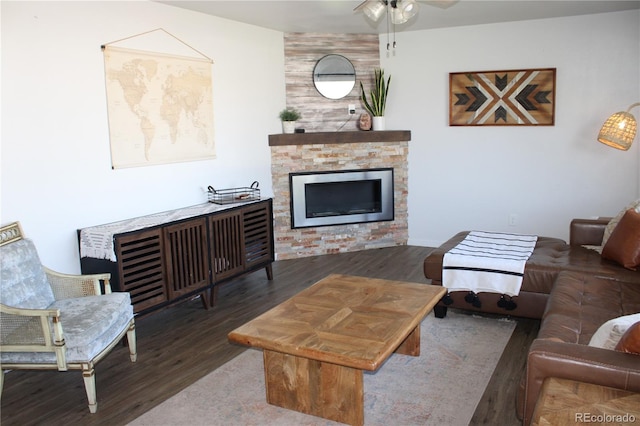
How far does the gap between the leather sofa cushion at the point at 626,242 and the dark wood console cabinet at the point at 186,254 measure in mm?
2736

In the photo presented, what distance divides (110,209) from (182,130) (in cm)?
97

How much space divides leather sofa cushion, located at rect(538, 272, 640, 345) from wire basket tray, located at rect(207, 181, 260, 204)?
2683mm

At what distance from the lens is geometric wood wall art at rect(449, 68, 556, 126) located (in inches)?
Result: 213

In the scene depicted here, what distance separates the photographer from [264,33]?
18.0 feet

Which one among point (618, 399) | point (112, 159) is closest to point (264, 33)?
point (112, 159)

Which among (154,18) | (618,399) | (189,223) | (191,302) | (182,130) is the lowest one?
(191,302)

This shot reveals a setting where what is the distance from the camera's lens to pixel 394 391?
2.91 metres

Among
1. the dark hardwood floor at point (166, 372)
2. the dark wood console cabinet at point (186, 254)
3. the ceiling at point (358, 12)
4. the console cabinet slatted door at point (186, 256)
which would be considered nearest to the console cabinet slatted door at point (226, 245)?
the dark wood console cabinet at point (186, 254)

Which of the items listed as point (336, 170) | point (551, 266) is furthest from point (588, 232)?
point (336, 170)

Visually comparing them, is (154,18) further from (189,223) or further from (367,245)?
(367,245)

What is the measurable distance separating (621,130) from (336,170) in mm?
2704

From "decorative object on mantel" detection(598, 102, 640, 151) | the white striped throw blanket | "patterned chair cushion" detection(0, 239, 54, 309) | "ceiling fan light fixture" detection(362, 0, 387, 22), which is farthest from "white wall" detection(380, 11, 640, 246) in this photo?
"patterned chair cushion" detection(0, 239, 54, 309)

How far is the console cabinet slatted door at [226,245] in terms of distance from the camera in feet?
14.2

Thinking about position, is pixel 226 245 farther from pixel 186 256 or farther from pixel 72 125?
pixel 72 125
